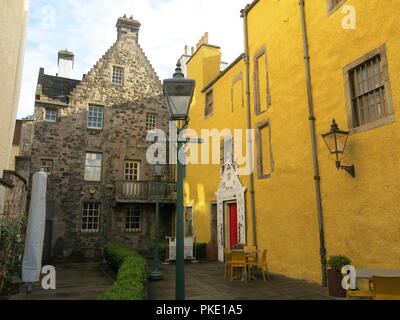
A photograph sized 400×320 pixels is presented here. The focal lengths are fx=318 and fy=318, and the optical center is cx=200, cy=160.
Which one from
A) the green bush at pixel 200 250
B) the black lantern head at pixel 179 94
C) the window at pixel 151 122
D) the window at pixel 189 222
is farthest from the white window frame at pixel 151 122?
the black lantern head at pixel 179 94

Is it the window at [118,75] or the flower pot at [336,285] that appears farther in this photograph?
the window at [118,75]

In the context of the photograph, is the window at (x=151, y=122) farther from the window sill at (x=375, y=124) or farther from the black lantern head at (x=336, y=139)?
the window sill at (x=375, y=124)

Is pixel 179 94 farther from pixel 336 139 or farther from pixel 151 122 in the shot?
pixel 151 122

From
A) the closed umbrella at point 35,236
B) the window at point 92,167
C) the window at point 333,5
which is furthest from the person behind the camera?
the window at point 92,167

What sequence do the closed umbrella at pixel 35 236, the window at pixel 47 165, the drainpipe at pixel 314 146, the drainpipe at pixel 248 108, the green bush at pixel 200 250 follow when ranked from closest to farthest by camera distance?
the closed umbrella at pixel 35 236 < the drainpipe at pixel 314 146 < the drainpipe at pixel 248 108 < the green bush at pixel 200 250 < the window at pixel 47 165

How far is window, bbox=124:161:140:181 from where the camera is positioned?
59.7 feet

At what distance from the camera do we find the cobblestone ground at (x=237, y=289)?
22.4 ft

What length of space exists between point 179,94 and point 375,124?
4.46 meters

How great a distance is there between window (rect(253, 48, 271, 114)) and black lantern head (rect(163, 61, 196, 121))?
258 inches

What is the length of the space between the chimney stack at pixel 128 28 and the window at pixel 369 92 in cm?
1569

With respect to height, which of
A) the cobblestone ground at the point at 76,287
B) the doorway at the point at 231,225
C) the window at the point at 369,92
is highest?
the window at the point at 369,92

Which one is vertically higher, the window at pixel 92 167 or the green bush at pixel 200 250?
the window at pixel 92 167

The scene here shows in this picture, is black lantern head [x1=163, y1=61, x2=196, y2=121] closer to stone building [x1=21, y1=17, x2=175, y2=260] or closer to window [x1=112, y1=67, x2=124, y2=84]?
stone building [x1=21, y1=17, x2=175, y2=260]
